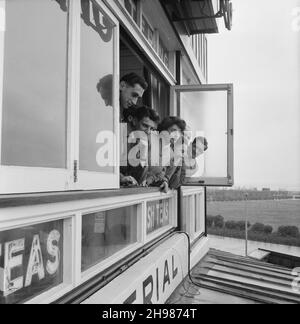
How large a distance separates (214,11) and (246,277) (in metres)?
3.36

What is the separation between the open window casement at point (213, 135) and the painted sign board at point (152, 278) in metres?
0.80

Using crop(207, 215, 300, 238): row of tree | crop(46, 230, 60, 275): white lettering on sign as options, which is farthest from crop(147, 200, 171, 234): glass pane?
crop(207, 215, 300, 238): row of tree

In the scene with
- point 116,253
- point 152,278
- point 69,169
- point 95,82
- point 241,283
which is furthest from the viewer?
point 241,283

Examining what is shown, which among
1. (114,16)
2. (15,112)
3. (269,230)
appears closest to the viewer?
(15,112)

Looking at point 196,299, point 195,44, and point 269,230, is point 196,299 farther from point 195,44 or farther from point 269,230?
point 269,230

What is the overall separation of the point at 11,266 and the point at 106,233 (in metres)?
1.07

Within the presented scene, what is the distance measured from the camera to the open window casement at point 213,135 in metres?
4.43

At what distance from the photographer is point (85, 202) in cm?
195

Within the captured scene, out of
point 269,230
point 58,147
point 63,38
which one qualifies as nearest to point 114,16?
point 63,38

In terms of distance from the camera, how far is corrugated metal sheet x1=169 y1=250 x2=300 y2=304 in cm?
366

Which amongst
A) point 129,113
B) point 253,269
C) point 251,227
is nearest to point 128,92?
point 129,113

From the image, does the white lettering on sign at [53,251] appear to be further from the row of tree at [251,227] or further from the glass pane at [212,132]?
the row of tree at [251,227]

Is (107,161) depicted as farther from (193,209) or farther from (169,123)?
(193,209)

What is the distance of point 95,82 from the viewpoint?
2.24 m
